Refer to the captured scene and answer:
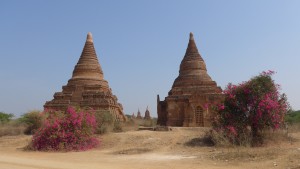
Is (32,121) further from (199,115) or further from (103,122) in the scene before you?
(199,115)

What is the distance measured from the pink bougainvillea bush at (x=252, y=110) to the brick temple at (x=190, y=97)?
9707 millimetres

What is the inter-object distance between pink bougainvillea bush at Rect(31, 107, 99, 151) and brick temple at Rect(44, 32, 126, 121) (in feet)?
28.6

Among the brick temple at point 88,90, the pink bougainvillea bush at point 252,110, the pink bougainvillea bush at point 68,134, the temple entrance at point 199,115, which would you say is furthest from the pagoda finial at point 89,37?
the pink bougainvillea bush at point 252,110

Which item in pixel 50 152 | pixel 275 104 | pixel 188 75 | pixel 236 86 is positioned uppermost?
pixel 188 75

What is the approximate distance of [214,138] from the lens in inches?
512

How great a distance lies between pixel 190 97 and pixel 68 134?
12.9 m

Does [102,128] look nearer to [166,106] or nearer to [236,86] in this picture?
[236,86]

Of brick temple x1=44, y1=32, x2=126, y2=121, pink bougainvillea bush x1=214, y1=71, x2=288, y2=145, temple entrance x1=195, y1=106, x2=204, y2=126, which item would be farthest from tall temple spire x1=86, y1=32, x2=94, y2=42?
pink bougainvillea bush x1=214, y1=71, x2=288, y2=145

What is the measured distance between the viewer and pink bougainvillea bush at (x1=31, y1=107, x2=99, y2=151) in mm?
14312

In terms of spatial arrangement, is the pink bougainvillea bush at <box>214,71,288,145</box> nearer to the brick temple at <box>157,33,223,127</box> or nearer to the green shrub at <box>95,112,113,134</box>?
the green shrub at <box>95,112,113,134</box>

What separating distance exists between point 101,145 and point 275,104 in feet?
24.9

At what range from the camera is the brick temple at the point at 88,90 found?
25516mm

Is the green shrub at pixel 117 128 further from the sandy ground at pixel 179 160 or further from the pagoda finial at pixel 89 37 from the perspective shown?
the pagoda finial at pixel 89 37

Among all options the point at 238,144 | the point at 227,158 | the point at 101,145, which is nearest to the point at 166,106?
the point at 101,145
